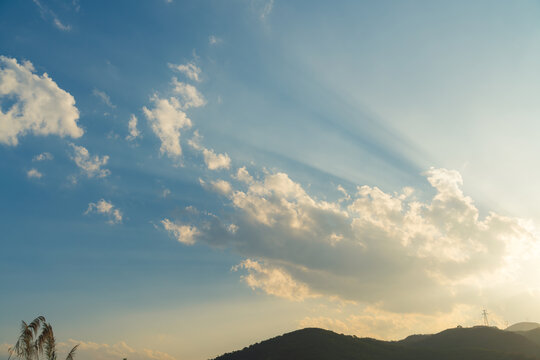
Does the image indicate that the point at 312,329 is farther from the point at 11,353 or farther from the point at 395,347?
the point at 11,353

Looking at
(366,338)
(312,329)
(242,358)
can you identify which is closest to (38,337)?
(242,358)

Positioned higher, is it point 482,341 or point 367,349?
point 482,341

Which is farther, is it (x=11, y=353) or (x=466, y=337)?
(x=466, y=337)

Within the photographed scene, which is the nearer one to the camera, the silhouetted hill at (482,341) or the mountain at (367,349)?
the mountain at (367,349)

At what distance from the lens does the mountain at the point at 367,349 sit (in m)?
82.5

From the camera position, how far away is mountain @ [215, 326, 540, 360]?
271ft

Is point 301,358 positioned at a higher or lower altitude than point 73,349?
lower

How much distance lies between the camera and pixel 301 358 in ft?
262

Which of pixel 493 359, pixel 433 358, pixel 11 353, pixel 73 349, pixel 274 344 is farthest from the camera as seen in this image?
pixel 274 344

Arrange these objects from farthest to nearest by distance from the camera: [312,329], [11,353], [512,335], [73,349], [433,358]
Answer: [512,335]
[312,329]
[433,358]
[73,349]
[11,353]

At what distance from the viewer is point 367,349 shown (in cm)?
9062

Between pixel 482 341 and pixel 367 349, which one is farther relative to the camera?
pixel 482 341

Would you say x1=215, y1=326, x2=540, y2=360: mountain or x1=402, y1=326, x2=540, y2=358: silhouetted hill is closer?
x1=215, y1=326, x2=540, y2=360: mountain

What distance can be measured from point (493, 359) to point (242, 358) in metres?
60.7
